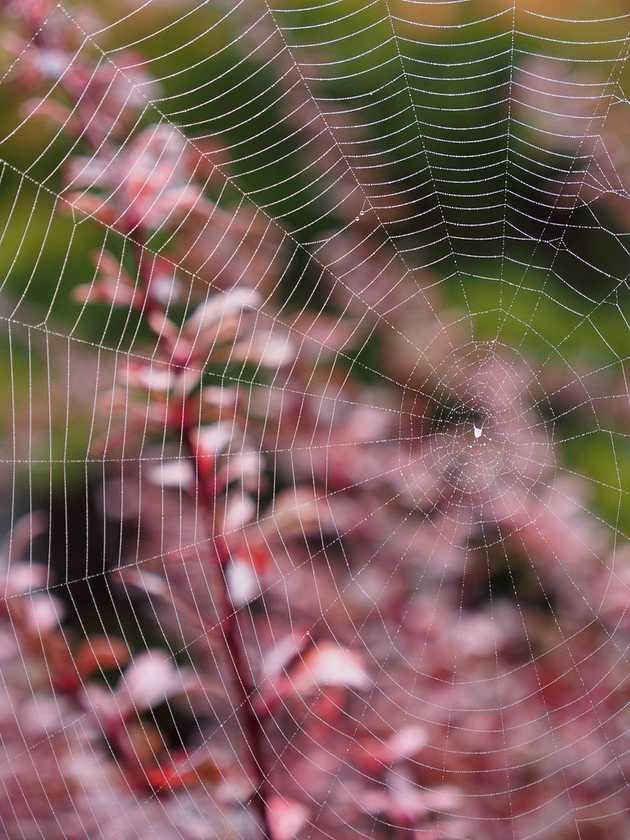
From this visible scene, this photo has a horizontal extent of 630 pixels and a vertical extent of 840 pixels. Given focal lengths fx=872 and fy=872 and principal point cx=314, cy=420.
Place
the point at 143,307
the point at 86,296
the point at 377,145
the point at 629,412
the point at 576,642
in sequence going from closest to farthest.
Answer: the point at 143,307 < the point at 86,296 < the point at 576,642 < the point at 629,412 < the point at 377,145

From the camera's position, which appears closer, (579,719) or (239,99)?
(579,719)

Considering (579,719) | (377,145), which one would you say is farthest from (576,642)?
(377,145)

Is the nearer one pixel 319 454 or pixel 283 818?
pixel 283 818

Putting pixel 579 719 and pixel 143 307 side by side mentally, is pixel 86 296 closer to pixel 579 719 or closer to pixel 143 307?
pixel 143 307

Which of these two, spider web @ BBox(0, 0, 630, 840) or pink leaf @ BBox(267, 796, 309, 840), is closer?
pink leaf @ BBox(267, 796, 309, 840)

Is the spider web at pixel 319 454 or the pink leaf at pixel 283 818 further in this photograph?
the spider web at pixel 319 454

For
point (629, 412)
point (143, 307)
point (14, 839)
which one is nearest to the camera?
point (143, 307)

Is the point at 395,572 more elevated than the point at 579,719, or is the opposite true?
the point at 395,572

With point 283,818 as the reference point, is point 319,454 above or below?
above
